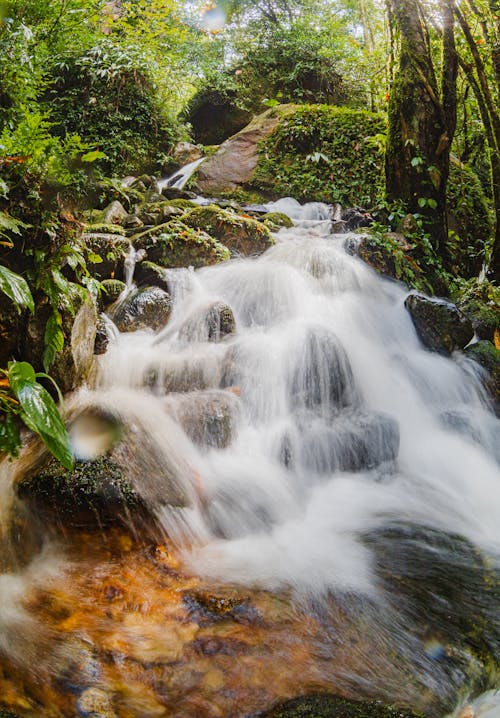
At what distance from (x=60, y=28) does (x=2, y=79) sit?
4.97 m

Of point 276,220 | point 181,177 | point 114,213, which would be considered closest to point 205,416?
point 114,213

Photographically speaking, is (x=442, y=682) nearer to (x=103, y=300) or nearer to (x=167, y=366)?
(x=167, y=366)

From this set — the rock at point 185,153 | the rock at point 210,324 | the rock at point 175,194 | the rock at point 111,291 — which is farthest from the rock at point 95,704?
the rock at point 185,153

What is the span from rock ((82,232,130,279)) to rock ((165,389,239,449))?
2.48 metres

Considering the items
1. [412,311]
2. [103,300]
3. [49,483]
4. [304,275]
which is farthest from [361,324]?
[49,483]

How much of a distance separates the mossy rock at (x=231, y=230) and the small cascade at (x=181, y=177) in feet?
11.3

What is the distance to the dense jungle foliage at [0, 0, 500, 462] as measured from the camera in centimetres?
328

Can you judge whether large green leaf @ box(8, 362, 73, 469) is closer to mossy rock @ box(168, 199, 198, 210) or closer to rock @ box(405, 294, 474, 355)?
rock @ box(405, 294, 474, 355)

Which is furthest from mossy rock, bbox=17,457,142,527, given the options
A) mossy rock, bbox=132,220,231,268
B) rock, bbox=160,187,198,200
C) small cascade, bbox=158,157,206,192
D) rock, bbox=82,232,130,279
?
small cascade, bbox=158,157,206,192

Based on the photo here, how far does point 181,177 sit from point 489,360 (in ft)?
28.4

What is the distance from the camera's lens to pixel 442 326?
5785 mm

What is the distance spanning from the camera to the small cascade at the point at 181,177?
10797 mm

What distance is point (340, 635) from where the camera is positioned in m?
2.26

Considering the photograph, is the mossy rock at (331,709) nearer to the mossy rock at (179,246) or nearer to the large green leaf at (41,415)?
the large green leaf at (41,415)
